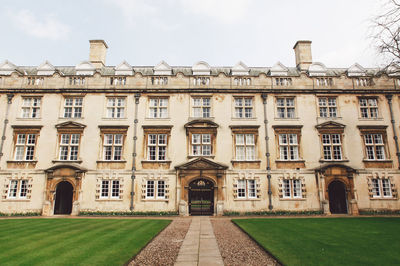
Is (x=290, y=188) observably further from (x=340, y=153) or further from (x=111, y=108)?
(x=111, y=108)

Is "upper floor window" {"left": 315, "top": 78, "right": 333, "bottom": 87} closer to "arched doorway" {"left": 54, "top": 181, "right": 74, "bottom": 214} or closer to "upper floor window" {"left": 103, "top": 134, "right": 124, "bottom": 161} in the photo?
"upper floor window" {"left": 103, "top": 134, "right": 124, "bottom": 161}

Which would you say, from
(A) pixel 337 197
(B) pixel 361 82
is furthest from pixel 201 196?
(B) pixel 361 82

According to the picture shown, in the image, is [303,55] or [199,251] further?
[303,55]

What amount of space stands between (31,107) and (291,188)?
24401 millimetres

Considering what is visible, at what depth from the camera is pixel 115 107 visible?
2258cm

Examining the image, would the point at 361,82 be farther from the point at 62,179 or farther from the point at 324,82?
the point at 62,179

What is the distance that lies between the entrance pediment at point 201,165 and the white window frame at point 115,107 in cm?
737

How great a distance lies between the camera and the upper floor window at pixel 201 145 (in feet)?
71.1

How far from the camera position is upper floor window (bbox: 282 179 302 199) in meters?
21.0

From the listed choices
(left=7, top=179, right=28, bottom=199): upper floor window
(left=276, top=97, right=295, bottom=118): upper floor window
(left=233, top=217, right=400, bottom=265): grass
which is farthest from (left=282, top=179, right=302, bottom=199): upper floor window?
(left=7, top=179, right=28, bottom=199): upper floor window

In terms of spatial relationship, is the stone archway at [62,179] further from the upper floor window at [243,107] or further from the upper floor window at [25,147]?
the upper floor window at [243,107]

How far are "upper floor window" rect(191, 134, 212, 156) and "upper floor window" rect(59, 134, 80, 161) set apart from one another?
10.3 meters

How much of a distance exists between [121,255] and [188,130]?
49.0 feet

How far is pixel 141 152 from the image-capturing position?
21516 millimetres
